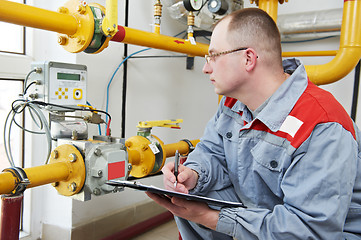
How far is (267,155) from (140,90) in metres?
1.21

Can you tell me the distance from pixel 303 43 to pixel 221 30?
60.6 inches

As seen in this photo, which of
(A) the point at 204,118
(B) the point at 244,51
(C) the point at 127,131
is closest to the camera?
(B) the point at 244,51

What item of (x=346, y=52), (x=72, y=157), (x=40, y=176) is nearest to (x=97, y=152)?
(x=72, y=157)

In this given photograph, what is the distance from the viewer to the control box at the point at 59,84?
118 centimetres

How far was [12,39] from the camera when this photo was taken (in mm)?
1584

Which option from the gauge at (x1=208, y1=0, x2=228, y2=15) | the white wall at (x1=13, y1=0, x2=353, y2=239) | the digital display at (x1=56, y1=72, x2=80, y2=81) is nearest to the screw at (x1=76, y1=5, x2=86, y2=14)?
the digital display at (x1=56, y1=72, x2=80, y2=81)

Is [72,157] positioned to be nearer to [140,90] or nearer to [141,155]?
[141,155]

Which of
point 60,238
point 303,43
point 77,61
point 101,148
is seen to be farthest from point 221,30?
point 303,43

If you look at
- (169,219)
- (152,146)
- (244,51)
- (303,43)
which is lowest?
(169,219)

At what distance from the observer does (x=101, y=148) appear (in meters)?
1.14

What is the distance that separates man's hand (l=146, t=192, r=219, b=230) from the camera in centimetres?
87

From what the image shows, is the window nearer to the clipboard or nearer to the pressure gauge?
the pressure gauge

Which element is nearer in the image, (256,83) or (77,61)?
(256,83)

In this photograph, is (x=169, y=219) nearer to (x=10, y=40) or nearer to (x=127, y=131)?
(x=127, y=131)
